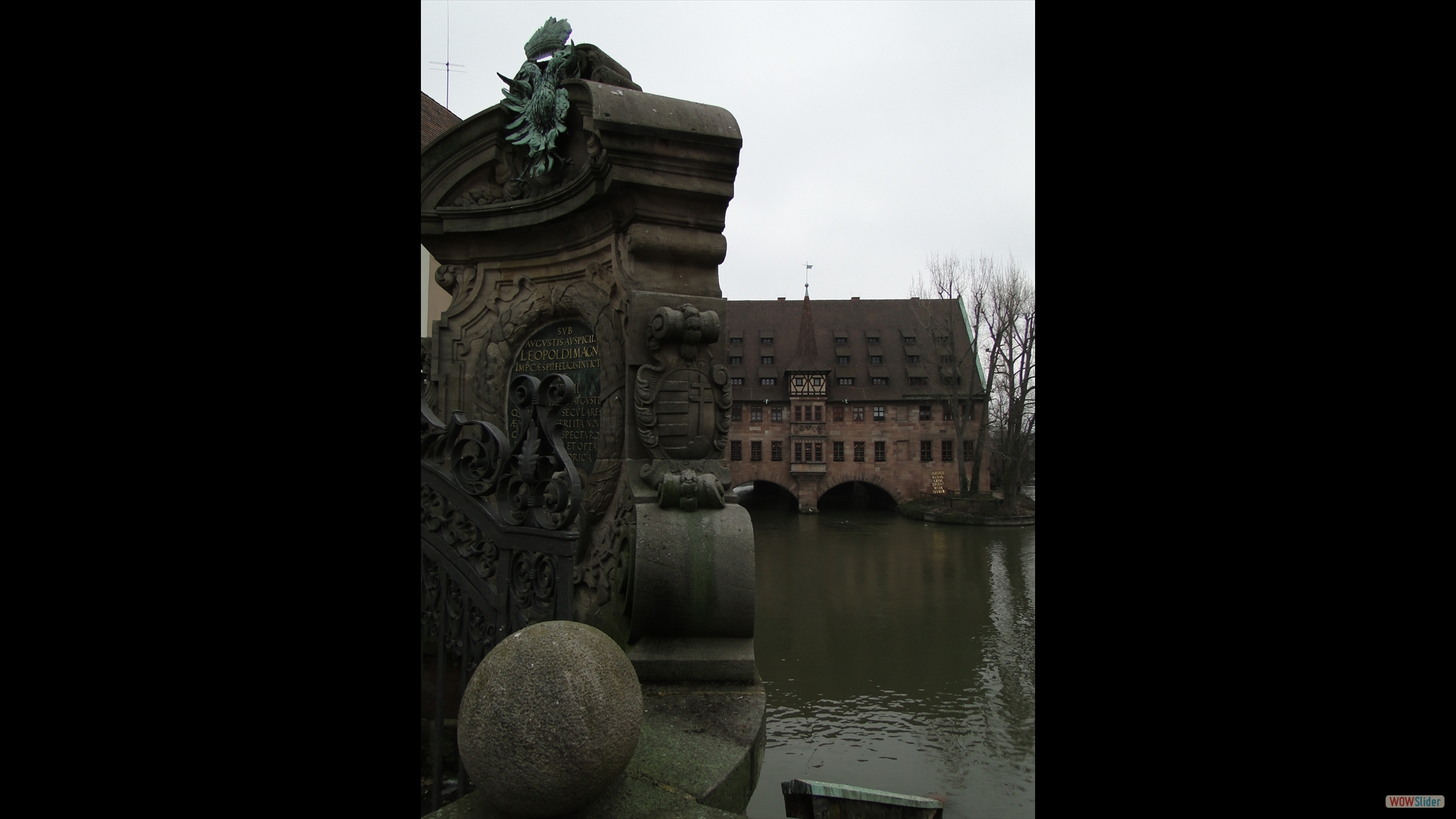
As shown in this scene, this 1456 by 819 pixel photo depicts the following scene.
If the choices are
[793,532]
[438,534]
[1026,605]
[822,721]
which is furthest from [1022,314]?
[438,534]

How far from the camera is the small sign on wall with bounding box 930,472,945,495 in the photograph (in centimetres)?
3450

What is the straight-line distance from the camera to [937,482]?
113ft

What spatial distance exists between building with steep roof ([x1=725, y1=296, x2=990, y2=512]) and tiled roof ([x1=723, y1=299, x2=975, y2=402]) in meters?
0.06

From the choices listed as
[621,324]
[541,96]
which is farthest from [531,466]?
[541,96]

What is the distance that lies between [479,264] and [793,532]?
73.7 ft

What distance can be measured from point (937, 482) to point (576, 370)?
1262 inches

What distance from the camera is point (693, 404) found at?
4.18 m

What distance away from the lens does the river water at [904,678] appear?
647 centimetres

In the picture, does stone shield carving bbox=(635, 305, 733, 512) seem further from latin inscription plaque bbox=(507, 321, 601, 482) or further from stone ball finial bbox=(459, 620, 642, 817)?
stone ball finial bbox=(459, 620, 642, 817)

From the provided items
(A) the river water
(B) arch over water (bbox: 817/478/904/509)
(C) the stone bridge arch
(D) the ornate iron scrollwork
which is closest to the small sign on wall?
(C) the stone bridge arch

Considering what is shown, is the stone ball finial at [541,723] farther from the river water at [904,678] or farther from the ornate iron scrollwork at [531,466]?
the river water at [904,678]

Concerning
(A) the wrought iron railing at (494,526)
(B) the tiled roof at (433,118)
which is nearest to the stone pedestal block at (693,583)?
(A) the wrought iron railing at (494,526)

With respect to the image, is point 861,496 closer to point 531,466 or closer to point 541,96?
point 541,96
